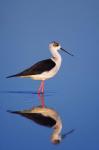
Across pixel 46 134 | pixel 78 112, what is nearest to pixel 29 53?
pixel 78 112

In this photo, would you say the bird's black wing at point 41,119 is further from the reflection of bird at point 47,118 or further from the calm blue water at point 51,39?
the calm blue water at point 51,39

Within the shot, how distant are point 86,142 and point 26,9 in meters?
1.33

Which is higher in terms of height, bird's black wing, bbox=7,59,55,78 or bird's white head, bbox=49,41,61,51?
bird's white head, bbox=49,41,61,51

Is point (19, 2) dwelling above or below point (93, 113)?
above

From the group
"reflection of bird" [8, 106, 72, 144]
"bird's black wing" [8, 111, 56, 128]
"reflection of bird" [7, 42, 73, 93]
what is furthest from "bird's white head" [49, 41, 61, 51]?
"bird's black wing" [8, 111, 56, 128]

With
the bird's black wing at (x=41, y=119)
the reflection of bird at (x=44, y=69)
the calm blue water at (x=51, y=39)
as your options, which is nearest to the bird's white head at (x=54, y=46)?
the reflection of bird at (x=44, y=69)

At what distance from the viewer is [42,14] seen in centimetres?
281

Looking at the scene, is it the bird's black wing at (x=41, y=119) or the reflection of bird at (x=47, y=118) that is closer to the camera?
the reflection of bird at (x=47, y=118)

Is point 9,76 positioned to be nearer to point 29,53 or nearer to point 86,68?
point 29,53

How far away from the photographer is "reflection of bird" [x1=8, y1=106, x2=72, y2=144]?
5.79 feet

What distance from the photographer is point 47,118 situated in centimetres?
192

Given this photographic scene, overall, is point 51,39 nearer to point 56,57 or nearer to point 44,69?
point 56,57

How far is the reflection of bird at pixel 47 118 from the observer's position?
5.79 ft

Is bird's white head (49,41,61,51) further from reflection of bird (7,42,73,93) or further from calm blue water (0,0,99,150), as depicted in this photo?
calm blue water (0,0,99,150)
